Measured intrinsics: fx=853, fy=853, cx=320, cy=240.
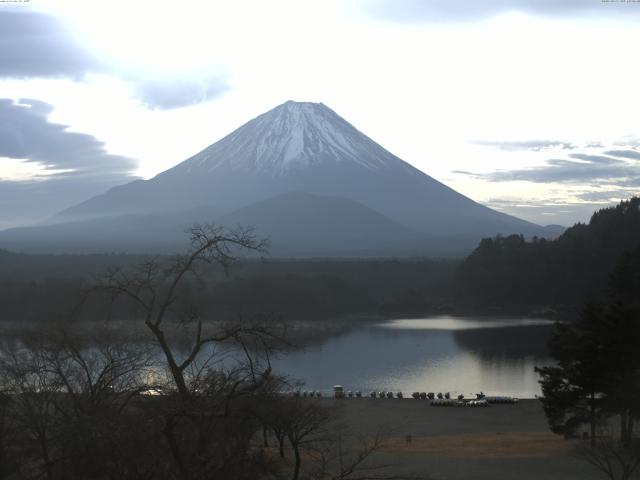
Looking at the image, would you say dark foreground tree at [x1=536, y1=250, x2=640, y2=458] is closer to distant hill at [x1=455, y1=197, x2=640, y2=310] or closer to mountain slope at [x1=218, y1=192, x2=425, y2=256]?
distant hill at [x1=455, y1=197, x2=640, y2=310]

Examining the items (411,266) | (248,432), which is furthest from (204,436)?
(411,266)

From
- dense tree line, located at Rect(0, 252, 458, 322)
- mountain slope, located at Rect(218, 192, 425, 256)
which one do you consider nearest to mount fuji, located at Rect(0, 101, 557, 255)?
mountain slope, located at Rect(218, 192, 425, 256)

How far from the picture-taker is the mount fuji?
119375 millimetres

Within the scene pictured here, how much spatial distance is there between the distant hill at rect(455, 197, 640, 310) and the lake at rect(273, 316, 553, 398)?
35.0 ft

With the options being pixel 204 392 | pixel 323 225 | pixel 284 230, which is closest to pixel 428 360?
pixel 204 392

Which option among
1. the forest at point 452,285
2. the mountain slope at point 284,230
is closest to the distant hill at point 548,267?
the forest at point 452,285

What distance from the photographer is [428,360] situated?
2628 cm

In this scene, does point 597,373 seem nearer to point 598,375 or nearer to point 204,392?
point 598,375

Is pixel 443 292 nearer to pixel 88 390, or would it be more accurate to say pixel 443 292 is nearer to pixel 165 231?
pixel 88 390

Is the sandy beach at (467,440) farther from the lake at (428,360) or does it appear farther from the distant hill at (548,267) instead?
the distant hill at (548,267)

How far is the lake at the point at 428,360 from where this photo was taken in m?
22.2

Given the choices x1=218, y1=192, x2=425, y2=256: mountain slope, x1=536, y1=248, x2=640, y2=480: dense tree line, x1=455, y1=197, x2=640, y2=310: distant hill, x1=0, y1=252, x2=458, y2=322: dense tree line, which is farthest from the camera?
x1=218, y1=192, x2=425, y2=256: mountain slope

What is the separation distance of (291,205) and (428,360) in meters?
100

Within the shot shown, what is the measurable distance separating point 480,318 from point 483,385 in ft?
63.5
